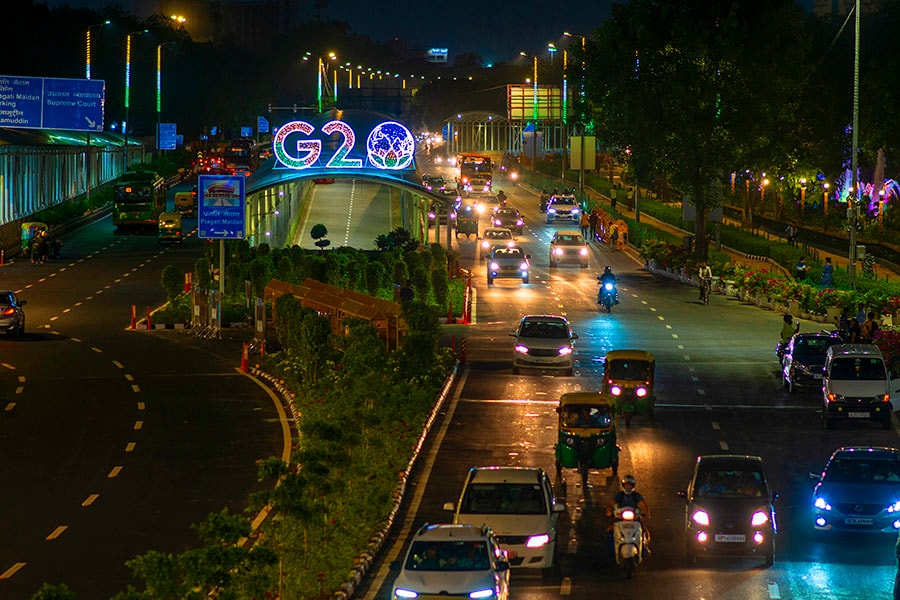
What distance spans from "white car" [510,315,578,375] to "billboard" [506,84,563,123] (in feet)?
366

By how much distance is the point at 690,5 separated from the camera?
77875 millimetres

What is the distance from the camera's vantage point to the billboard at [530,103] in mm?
153750

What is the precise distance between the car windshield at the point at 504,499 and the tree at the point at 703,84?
181ft

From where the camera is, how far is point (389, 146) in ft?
249

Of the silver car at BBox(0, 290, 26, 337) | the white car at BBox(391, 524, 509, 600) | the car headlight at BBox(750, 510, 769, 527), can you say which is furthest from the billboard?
the white car at BBox(391, 524, 509, 600)

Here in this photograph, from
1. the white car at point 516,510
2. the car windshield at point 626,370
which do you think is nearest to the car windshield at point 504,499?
the white car at point 516,510

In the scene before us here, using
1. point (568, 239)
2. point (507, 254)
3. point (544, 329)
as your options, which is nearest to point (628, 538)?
point (544, 329)

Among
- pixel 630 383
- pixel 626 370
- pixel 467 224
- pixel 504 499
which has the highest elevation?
pixel 467 224

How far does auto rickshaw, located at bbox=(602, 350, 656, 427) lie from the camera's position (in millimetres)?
35812

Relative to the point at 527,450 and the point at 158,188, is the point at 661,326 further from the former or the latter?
the point at 158,188

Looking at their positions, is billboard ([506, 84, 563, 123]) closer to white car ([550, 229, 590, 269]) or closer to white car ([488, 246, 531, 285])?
white car ([550, 229, 590, 269])

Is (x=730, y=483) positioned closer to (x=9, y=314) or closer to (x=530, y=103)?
(x=9, y=314)

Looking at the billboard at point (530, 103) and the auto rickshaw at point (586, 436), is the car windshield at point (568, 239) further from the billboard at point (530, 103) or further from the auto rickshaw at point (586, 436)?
the billboard at point (530, 103)

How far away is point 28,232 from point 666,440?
164 feet
